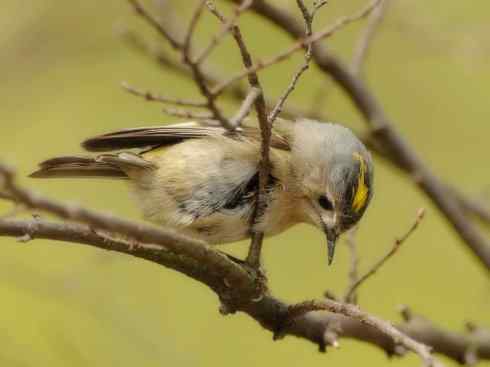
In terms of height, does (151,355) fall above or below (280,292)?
below

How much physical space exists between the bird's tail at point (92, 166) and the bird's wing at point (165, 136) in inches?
2.4

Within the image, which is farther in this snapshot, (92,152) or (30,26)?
(30,26)

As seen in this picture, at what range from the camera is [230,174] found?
313cm

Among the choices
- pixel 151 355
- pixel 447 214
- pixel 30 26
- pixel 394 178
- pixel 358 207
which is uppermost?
pixel 394 178

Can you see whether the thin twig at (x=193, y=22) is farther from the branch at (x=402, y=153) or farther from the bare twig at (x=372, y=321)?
the branch at (x=402, y=153)

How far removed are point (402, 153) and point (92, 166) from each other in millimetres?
1696

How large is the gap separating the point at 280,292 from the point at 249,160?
8.38 feet

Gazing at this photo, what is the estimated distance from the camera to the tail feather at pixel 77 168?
3.12m

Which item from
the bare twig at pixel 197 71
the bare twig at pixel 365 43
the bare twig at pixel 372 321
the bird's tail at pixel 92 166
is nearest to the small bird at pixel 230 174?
the bird's tail at pixel 92 166

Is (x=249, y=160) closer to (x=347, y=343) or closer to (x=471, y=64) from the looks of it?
(x=471, y=64)

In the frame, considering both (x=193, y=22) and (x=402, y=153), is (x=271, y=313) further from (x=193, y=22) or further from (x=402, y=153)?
(x=402, y=153)

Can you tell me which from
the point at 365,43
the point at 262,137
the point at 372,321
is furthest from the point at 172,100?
the point at 365,43

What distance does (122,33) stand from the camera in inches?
163

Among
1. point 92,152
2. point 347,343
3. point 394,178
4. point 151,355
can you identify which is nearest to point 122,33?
point 92,152
